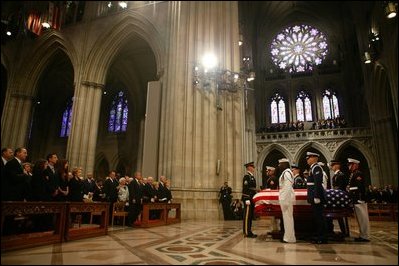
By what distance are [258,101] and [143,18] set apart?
15.0 m

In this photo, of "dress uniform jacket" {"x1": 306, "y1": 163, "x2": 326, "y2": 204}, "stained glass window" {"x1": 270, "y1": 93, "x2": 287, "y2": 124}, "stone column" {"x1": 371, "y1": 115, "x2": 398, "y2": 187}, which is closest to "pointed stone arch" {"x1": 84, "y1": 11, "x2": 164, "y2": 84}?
"dress uniform jacket" {"x1": 306, "y1": 163, "x2": 326, "y2": 204}

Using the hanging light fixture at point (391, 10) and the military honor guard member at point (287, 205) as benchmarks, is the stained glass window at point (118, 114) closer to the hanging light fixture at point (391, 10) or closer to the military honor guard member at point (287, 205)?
the hanging light fixture at point (391, 10)

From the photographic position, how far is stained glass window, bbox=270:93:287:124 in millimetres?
27141

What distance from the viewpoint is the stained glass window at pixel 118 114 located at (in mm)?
23859

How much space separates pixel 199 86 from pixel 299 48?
20.0m

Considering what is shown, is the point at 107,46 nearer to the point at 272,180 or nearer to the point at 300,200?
the point at 272,180

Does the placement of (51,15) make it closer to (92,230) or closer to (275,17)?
(92,230)

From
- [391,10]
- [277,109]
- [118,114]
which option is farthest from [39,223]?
[277,109]

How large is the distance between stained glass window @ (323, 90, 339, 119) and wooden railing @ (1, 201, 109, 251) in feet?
80.6

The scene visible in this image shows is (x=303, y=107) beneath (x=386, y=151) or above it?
above

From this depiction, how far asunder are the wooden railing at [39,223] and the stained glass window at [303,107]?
936 inches

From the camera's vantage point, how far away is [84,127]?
52.0ft

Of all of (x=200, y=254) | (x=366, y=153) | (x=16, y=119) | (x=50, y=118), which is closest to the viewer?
(x=200, y=254)

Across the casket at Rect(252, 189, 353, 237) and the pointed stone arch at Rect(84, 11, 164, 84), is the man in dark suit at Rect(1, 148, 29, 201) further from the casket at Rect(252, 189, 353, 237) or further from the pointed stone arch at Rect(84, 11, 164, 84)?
the pointed stone arch at Rect(84, 11, 164, 84)
